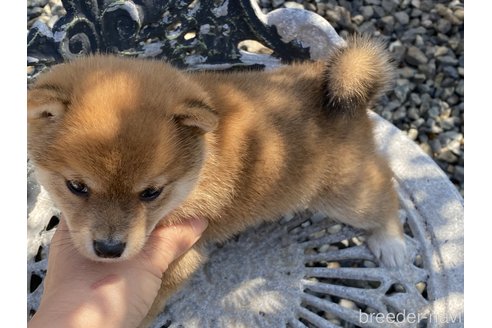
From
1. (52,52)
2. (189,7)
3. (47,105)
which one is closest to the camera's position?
(47,105)

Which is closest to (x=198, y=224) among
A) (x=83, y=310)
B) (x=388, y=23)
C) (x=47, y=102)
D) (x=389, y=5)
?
(x=83, y=310)

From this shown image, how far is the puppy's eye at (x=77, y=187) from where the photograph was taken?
1.73 meters

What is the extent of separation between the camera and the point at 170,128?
5.85 feet

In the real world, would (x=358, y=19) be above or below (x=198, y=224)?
above

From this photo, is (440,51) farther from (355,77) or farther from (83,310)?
(83,310)

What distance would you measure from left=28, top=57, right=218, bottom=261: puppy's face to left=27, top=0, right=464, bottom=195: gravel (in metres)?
1.98

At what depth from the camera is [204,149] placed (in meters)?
1.97

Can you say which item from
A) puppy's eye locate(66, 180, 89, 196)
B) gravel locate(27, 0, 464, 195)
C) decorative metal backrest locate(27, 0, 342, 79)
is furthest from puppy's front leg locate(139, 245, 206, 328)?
gravel locate(27, 0, 464, 195)

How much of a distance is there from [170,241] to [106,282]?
0.94 ft

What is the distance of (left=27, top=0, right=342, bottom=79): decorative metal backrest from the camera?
9.07 ft

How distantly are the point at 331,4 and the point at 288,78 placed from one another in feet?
5.79

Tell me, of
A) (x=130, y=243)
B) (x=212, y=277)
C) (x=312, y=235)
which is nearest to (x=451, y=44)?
(x=312, y=235)

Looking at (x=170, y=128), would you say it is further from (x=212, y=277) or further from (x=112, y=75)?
(x=212, y=277)

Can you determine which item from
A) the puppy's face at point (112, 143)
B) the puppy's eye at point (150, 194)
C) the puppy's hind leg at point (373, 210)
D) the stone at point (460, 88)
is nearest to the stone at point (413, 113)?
the stone at point (460, 88)
